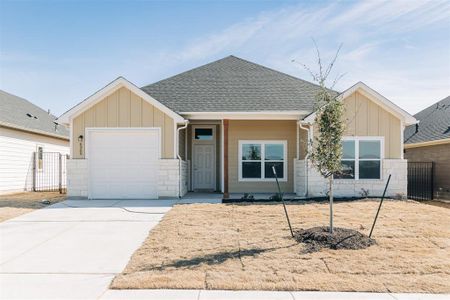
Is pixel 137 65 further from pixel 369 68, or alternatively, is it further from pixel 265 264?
pixel 265 264

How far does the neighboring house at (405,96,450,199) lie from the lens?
51.4ft

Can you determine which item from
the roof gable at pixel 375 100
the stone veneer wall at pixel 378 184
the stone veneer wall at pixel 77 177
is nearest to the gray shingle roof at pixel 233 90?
the roof gable at pixel 375 100

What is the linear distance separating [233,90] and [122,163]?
5.89 metres

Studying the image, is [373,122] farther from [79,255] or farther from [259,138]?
[79,255]

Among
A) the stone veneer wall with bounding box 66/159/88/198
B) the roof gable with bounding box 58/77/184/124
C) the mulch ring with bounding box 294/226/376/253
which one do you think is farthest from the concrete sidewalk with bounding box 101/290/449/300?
the stone veneer wall with bounding box 66/159/88/198

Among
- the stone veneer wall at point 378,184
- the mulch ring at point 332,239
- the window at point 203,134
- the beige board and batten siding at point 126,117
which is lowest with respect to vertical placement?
the mulch ring at point 332,239

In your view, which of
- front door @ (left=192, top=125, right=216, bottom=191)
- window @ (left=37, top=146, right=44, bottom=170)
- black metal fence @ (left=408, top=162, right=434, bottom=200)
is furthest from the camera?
window @ (left=37, top=146, right=44, bottom=170)

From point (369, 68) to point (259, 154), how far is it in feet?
18.1

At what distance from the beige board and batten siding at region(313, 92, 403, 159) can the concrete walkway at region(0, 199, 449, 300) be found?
7.61m

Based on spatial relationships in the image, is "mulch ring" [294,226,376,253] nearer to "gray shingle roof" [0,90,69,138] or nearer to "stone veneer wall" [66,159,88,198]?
"stone veneer wall" [66,159,88,198]

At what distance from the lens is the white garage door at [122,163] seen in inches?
523

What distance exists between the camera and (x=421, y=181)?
56.0 ft

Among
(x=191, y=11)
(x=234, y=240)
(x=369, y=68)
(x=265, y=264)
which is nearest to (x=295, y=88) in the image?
(x=369, y=68)

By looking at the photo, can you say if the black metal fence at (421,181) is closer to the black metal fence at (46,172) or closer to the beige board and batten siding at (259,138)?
the beige board and batten siding at (259,138)
